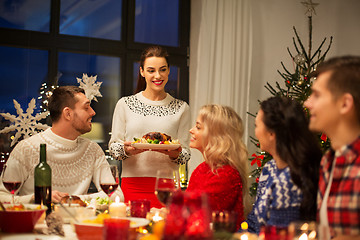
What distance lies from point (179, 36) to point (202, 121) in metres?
2.81

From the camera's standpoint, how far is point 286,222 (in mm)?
1748

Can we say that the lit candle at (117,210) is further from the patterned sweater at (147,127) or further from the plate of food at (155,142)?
the patterned sweater at (147,127)

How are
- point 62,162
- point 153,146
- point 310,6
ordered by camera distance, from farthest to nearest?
point 310,6 < point 153,146 < point 62,162

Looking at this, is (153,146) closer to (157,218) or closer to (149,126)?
(149,126)

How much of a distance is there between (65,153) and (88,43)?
7.54ft

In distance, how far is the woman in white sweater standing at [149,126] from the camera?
3.37 metres

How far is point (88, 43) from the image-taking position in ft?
15.6

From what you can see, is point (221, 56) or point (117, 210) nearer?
point (117, 210)

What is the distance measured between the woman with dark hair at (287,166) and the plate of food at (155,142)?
1.16 metres

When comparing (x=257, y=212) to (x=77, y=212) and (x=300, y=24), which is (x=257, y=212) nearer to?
(x=77, y=212)

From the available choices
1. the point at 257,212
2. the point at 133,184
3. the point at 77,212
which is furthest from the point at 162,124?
the point at 77,212

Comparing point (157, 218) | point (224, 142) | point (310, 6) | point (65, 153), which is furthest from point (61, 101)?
point (310, 6)

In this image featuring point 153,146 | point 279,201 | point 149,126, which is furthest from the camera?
point 149,126

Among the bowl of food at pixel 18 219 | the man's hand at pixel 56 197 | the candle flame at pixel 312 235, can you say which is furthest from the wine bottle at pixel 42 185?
the candle flame at pixel 312 235
